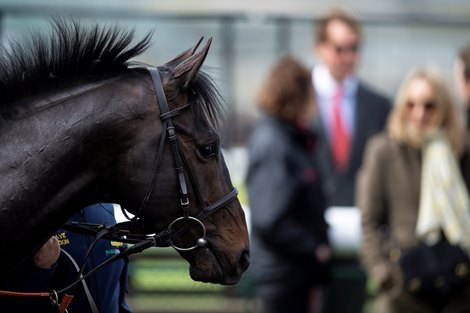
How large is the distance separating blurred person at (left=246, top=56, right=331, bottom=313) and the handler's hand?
3.05 metres

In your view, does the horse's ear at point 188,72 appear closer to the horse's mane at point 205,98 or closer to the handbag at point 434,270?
the horse's mane at point 205,98

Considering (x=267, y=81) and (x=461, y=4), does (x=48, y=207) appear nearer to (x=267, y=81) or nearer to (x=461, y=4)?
(x=267, y=81)

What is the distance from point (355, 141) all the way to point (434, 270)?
5.80 feet

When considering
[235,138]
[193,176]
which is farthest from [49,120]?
[235,138]

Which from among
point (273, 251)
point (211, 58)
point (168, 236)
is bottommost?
point (273, 251)

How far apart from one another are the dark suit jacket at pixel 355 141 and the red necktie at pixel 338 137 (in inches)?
1.6

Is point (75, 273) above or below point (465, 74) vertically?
above

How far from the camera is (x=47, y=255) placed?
3.68 meters

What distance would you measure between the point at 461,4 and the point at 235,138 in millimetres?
2170

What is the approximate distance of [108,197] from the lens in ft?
11.7

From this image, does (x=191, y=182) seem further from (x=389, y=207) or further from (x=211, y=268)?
(x=389, y=207)

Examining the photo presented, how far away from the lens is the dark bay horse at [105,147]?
3.48m

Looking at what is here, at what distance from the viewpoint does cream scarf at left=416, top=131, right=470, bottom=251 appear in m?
6.25

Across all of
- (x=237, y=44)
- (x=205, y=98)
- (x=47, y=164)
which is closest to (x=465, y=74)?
(x=237, y=44)
